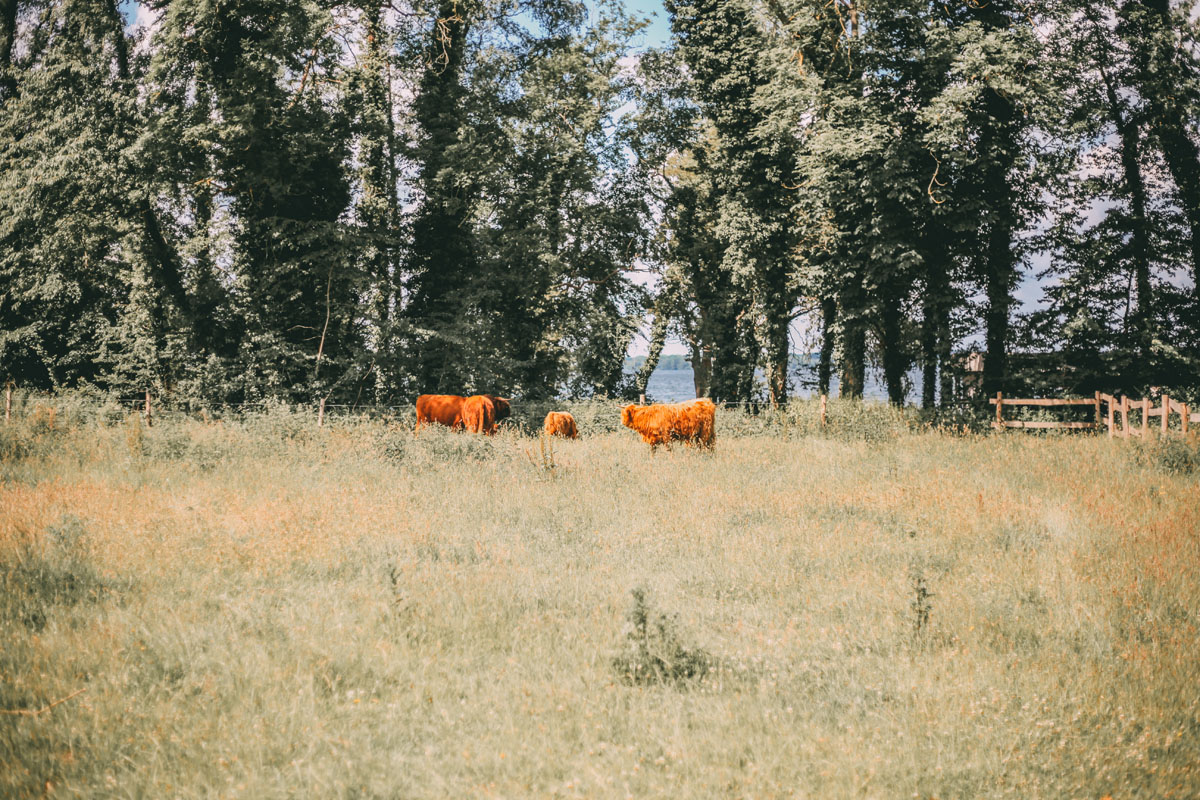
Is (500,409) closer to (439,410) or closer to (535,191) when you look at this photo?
(439,410)

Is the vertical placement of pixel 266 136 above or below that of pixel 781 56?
below

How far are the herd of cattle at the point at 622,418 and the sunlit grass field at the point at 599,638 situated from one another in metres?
4.38

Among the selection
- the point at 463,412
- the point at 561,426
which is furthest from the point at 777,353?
the point at 463,412

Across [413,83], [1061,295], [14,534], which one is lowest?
[14,534]

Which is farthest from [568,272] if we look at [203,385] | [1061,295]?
[1061,295]

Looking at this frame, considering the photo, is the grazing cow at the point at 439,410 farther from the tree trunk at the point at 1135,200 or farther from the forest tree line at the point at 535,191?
the tree trunk at the point at 1135,200

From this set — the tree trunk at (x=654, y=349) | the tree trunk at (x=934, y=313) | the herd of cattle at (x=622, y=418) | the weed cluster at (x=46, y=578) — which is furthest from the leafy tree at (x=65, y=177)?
the tree trunk at (x=934, y=313)

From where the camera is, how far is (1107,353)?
21188 millimetres

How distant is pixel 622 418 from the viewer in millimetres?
17031

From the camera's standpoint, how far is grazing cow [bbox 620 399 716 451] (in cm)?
1584

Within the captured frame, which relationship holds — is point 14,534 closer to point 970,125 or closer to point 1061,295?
point 970,125

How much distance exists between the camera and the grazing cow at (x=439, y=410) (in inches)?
730

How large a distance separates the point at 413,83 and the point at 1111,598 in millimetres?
23327

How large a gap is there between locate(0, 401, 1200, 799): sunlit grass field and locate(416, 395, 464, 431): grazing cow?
7128 millimetres
